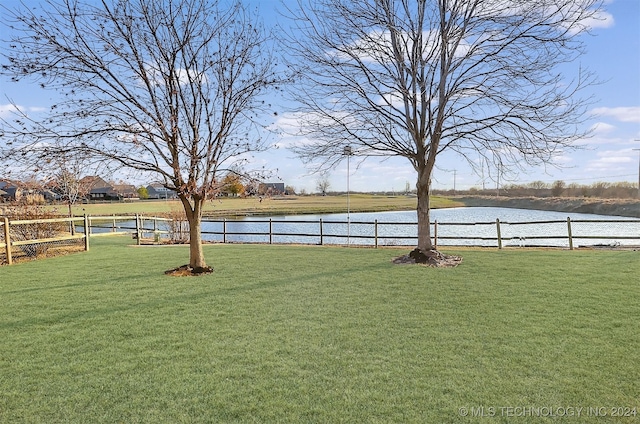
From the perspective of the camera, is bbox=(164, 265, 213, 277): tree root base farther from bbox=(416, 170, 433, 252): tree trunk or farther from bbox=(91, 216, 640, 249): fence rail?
bbox=(416, 170, 433, 252): tree trunk

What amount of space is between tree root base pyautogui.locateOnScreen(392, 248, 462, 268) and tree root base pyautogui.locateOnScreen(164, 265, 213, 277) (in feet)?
14.5

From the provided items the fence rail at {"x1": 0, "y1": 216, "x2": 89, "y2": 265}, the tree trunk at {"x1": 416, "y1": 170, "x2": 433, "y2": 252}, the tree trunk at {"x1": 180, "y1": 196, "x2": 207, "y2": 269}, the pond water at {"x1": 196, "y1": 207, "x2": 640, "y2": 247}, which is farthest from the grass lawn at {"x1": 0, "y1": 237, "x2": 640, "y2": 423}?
the pond water at {"x1": 196, "y1": 207, "x2": 640, "y2": 247}

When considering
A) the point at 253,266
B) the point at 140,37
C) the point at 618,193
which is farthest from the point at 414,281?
the point at 618,193

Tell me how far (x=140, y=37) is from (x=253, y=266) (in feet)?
17.8

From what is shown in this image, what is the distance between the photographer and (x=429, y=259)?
31.9 ft

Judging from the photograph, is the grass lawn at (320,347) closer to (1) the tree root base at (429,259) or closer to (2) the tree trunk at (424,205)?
(1) the tree root base at (429,259)

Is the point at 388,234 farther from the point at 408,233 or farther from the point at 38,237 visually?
the point at 38,237

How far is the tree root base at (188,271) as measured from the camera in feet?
27.4

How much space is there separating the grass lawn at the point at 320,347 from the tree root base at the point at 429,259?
146 cm

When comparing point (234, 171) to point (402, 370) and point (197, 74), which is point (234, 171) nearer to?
point (197, 74)

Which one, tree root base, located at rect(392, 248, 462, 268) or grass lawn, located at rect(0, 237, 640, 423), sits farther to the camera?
tree root base, located at rect(392, 248, 462, 268)

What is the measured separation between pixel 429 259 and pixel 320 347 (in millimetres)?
6108

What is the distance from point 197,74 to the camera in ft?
29.2

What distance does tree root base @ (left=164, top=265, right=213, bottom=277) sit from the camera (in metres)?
8.34
